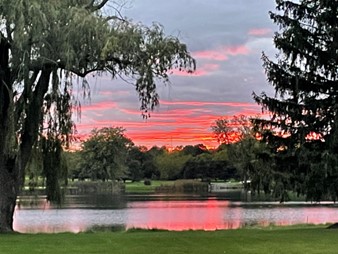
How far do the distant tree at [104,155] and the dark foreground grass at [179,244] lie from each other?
6157 centimetres

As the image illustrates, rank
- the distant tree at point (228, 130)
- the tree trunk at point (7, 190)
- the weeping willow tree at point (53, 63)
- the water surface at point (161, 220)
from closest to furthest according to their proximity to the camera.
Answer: the weeping willow tree at point (53, 63), the tree trunk at point (7, 190), the water surface at point (161, 220), the distant tree at point (228, 130)

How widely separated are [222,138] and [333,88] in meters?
53.9

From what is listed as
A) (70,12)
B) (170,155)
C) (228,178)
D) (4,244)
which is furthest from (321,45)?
(170,155)

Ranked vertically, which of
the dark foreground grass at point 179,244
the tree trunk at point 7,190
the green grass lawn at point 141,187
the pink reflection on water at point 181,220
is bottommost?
the green grass lawn at point 141,187

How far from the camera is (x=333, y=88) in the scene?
15.2m

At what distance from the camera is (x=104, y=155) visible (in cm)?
7625

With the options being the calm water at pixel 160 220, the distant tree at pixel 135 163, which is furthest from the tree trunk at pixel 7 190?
the distant tree at pixel 135 163

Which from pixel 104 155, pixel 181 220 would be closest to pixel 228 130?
pixel 104 155

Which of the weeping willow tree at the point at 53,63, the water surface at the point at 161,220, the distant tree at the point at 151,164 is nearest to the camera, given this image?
the weeping willow tree at the point at 53,63

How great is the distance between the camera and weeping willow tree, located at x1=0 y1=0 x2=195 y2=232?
480 inches

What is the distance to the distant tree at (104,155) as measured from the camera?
74625 millimetres

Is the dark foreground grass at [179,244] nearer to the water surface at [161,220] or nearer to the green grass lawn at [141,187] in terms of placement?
the water surface at [161,220]

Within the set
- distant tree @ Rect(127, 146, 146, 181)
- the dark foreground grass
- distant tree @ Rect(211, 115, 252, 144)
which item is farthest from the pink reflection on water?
distant tree @ Rect(127, 146, 146, 181)

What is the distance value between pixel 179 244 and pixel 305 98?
256 inches
